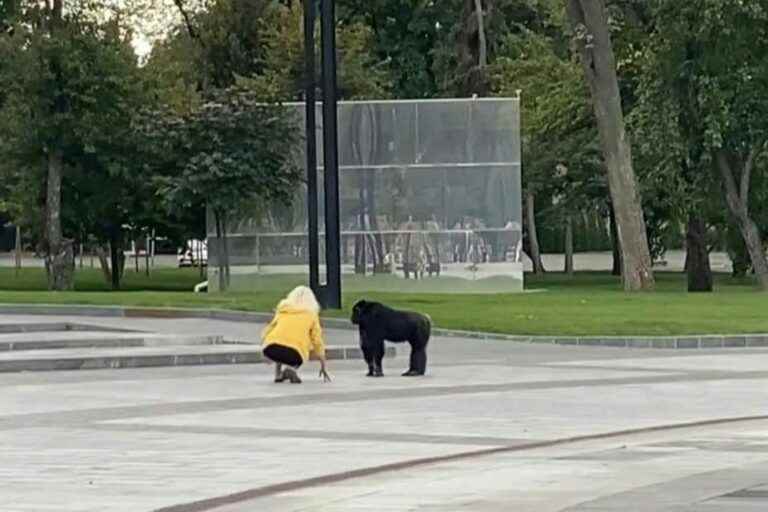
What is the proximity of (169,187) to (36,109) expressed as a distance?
5495 mm

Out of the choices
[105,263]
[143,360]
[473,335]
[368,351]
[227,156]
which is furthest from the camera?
[105,263]

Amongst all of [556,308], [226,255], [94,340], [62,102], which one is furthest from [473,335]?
[62,102]

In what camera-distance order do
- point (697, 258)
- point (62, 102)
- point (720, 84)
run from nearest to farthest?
point (720, 84)
point (62, 102)
point (697, 258)

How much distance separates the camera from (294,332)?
20938 millimetres

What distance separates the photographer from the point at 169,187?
42781 millimetres

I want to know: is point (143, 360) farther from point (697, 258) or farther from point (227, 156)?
point (697, 258)

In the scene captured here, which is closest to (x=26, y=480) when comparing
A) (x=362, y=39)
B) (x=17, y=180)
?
(x=17, y=180)

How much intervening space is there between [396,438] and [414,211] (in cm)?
2725

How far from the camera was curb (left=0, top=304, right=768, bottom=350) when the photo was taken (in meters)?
28.0

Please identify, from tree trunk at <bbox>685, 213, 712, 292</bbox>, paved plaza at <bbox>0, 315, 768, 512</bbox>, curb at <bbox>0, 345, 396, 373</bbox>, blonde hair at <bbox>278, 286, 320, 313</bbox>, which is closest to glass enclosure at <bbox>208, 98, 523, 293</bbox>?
tree trunk at <bbox>685, 213, 712, 292</bbox>

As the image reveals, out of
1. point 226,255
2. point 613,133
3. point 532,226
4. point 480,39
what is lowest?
Result: point 226,255

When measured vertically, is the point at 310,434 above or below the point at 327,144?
below

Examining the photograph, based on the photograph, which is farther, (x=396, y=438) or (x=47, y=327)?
(x=47, y=327)

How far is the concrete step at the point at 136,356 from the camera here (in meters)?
23.6
